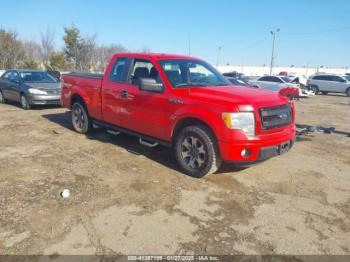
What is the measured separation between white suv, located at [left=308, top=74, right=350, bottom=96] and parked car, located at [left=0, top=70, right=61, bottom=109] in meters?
22.6

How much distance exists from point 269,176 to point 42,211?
3.42m

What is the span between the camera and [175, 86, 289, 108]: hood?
4293mm

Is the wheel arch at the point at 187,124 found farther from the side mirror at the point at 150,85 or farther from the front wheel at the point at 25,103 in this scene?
the front wheel at the point at 25,103

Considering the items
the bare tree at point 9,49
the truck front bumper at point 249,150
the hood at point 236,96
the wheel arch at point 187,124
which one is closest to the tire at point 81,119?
the wheel arch at point 187,124

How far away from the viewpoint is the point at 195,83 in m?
5.29

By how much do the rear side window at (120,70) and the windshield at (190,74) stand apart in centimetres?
85

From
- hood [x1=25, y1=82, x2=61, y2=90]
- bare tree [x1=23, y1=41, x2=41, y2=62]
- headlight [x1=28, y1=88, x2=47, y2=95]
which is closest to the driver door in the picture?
hood [x1=25, y1=82, x2=61, y2=90]

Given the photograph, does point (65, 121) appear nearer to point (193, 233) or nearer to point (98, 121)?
point (98, 121)

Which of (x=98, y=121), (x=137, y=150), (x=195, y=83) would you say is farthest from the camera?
(x=98, y=121)

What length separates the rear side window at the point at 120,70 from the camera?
5871 millimetres

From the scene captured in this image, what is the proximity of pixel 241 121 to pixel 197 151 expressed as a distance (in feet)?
2.93

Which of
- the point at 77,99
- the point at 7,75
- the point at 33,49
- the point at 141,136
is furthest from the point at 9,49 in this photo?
the point at 141,136

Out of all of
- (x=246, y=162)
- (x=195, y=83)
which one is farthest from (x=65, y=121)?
(x=246, y=162)

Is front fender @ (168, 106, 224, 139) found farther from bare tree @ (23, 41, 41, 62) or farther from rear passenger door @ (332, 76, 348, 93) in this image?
bare tree @ (23, 41, 41, 62)
